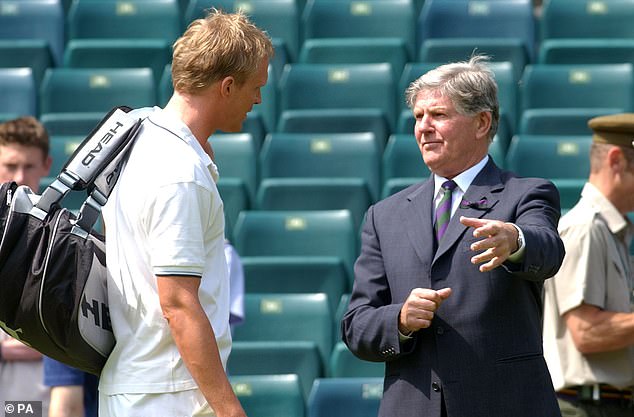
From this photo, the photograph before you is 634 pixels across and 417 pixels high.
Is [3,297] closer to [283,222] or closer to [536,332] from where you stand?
[536,332]

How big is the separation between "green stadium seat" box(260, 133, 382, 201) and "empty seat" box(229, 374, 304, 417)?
178 cm

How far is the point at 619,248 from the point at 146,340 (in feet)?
6.61

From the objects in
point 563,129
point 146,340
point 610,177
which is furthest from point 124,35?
point 146,340

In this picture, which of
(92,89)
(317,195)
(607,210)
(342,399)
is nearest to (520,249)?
(607,210)

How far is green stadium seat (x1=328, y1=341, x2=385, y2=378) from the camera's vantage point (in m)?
4.96

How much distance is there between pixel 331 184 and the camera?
5973 mm

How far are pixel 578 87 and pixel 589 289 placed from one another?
296 cm

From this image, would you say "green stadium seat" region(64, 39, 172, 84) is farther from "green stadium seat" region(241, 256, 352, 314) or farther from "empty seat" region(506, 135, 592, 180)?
"empty seat" region(506, 135, 592, 180)

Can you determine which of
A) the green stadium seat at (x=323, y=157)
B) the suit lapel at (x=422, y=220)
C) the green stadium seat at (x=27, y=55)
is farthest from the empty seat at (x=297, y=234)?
the suit lapel at (x=422, y=220)

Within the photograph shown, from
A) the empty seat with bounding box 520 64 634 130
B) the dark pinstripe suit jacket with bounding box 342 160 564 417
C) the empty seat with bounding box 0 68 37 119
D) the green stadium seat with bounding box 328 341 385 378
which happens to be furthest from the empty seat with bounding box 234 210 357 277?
the dark pinstripe suit jacket with bounding box 342 160 564 417

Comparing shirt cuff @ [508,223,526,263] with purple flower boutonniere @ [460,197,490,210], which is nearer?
shirt cuff @ [508,223,526,263]

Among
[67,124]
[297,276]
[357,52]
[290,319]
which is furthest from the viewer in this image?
[357,52]

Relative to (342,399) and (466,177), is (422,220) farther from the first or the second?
(342,399)

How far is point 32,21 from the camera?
24.4 feet
